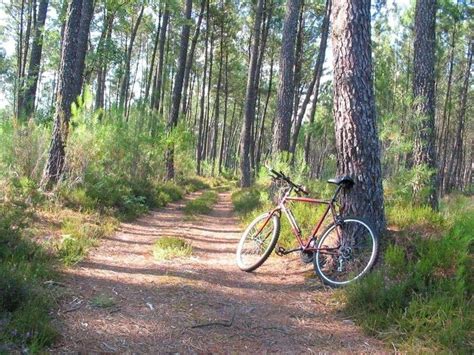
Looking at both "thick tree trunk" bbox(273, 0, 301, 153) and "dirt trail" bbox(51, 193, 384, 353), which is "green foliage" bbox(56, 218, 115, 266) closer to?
"dirt trail" bbox(51, 193, 384, 353)

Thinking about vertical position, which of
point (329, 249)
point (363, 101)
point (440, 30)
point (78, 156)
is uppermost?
point (440, 30)

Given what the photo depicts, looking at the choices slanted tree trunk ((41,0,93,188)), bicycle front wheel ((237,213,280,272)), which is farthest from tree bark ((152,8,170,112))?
bicycle front wheel ((237,213,280,272))

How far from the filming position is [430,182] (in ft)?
22.9

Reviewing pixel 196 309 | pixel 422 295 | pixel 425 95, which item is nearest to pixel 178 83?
pixel 425 95

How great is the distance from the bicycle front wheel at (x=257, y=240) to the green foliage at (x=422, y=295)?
1570 millimetres

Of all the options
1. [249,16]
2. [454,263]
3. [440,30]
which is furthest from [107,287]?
[440,30]

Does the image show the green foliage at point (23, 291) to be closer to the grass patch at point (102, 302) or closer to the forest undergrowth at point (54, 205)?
the forest undergrowth at point (54, 205)

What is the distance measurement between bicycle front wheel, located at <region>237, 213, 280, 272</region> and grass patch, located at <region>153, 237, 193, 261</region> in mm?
785

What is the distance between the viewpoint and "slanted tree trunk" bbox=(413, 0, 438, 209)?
23.9 feet

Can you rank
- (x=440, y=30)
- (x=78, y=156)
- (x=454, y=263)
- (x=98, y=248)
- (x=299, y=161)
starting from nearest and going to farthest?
(x=454, y=263), (x=98, y=248), (x=78, y=156), (x=299, y=161), (x=440, y=30)

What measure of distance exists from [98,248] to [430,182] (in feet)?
18.2

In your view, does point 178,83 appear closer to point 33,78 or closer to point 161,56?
point 33,78

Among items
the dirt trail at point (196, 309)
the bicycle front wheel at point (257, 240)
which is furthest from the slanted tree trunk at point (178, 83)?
the bicycle front wheel at point (257, 240)

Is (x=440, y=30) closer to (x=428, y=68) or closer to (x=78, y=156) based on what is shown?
(x=428, y=68)
